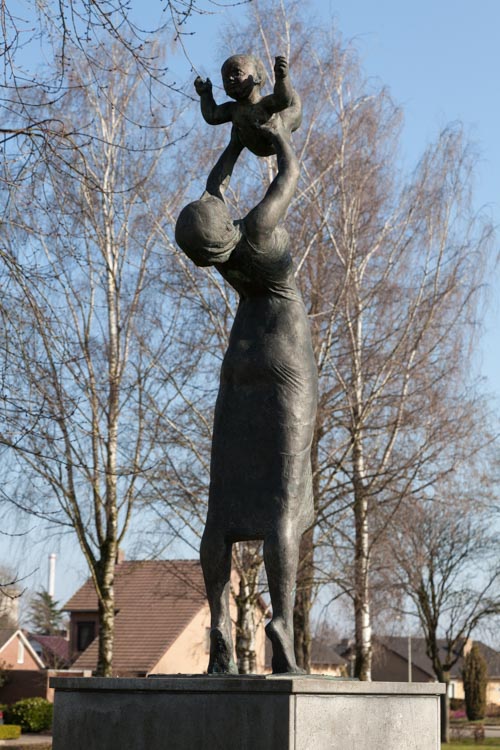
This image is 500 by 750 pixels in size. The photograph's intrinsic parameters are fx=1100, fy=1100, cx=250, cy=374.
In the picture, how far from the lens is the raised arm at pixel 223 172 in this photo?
5.49 metres

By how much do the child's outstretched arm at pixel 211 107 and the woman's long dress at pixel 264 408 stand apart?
2.55 ft

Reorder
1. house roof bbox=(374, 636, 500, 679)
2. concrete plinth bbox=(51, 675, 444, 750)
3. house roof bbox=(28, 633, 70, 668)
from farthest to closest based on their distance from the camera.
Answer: house roof bbox=(374, 636, 500, 679), house roof bbox=(28, 633, 70, 668), concrete plinth bbox=(51, 675, 444, 750)

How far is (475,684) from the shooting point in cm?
5062

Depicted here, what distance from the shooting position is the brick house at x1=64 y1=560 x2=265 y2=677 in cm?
3569

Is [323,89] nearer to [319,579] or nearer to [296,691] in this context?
[319,579]

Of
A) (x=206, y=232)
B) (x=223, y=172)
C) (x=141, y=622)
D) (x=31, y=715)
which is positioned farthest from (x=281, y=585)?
(x=141, y=622)

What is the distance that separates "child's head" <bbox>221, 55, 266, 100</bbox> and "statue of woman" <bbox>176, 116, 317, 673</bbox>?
0.44 metres

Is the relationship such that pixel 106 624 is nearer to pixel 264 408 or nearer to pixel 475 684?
pixel 264 408

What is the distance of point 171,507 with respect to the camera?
57.7 feet

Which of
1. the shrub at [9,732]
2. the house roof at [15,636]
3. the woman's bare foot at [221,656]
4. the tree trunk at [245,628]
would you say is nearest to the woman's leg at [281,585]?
the woman's bare foot at [221,656]

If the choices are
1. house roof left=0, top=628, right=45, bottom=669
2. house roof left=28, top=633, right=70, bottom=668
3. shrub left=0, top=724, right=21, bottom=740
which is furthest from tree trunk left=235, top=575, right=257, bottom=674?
house roof left=0, top=628, right=45, bottom=669

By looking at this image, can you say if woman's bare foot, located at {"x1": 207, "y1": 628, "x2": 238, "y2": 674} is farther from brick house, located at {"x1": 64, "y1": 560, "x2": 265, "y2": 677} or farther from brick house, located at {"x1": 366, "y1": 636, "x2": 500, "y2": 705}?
brick house, located at {"x1": 366, "y1": 636, "x2": 500, "y2": 705}

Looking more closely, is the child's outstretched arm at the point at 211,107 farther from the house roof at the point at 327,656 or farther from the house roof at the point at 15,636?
the house roof at the point at 327,656

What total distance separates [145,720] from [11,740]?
2256 cm
